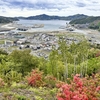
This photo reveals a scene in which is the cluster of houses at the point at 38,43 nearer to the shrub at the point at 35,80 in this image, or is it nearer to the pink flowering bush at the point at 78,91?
the shrub at the point at 35,80

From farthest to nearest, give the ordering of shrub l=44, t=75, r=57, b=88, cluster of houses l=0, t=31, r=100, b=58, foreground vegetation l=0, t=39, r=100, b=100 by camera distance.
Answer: cluster of houses l=0, t=31, r=100, b=58, shrub l=44, t=75, r=57, b=88, foreground vegetation l=0, t=39, r=100, b=100

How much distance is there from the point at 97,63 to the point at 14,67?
11.7 m

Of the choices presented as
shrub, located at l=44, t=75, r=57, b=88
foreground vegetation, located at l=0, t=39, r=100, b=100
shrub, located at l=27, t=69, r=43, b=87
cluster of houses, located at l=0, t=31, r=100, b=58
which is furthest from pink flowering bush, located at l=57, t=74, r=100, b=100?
cluster of houses, located at l=0, t=31, r=100, b=58

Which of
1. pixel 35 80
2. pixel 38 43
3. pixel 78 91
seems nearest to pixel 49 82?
pixel 35 80

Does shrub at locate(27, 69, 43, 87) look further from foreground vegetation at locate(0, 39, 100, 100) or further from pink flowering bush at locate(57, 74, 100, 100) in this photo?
pink flowering bush at locate(57, 74, 100, 100)

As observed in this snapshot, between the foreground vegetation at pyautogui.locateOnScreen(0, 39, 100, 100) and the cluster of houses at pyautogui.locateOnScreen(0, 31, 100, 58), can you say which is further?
the cluster of houses at pyautogui.locateOnScreen(0, 31, 100, 58)

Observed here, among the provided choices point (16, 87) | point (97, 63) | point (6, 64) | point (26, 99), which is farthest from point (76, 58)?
point (26, 99)

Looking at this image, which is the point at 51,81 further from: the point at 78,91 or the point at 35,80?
the point at 78,91

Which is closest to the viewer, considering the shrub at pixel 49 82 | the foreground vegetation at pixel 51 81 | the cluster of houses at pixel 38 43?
the foreground vegetation at pixel 51 81

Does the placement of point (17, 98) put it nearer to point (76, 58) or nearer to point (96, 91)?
point (96, 91)

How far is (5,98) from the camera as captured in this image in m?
12.7

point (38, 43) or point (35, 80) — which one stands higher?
point (35, 80)

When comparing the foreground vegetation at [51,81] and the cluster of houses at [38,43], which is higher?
the foreground vegetation at [51,81]

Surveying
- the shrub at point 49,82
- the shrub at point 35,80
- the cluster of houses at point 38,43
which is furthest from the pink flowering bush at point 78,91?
the cluster of houses at point 38,43
